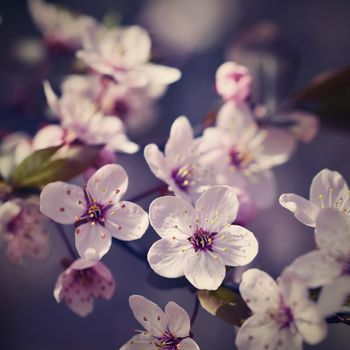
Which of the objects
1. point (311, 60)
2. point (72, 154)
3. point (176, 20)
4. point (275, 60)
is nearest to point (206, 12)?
point (176, 20)

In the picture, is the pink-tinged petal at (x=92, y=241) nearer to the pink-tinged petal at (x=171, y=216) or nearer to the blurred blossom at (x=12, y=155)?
the pink-tinged petal at (x=171, y=216)

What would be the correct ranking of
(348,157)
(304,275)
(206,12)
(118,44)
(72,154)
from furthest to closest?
(206,12) < (348,157) < (118,44) < (72,154) < (304,275)

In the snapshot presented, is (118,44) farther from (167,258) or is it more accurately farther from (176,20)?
(176,20)

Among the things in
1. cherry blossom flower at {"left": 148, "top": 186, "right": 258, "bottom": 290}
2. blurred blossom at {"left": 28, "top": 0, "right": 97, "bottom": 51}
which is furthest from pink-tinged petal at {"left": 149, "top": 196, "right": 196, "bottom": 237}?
blurred blossom at {"left": 28, "top": 0, "right": 97, "bottom": 51}

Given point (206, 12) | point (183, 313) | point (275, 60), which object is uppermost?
point (206, 12)

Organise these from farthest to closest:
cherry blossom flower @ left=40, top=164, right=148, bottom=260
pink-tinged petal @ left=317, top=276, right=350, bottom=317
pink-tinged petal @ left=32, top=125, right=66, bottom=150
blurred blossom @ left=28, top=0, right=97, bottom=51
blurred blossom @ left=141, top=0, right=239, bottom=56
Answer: blurred blossom @ left=141, top=0, right=239, bottom=56 < blurred blossom @ left=28, top=0, right=97, bottom=51 < pink-tinged petal @ left=32, top=125, right=66, bottom=150 < cherry blossom flower @ left=40, top=164, right=148, bottom=260 < pink-tinged petal @ left=317, top=276, right=350, bottom=317

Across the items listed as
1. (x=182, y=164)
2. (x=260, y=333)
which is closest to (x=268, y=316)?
(x=260, y=333)

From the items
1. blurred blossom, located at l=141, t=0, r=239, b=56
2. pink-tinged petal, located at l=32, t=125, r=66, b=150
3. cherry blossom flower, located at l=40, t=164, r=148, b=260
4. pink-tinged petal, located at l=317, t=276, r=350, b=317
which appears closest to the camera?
pink-tinged petal, located at l=317, t=276, r=350, b=317

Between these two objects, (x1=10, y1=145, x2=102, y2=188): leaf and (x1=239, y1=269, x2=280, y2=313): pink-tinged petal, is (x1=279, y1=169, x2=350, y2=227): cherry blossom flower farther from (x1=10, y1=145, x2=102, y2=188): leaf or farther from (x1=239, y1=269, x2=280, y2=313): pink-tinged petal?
(x1=10, y1=145, x2=102, y2=188): leaf
